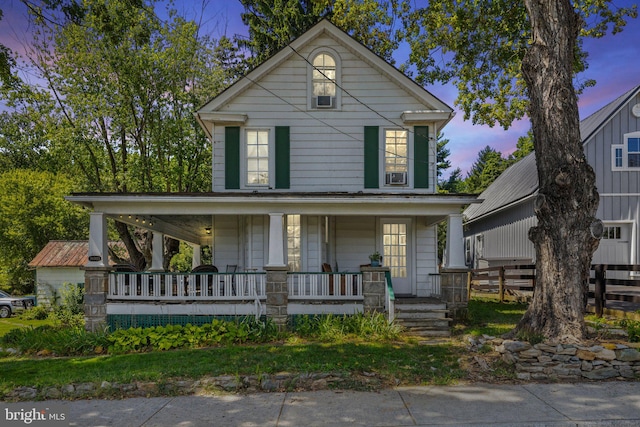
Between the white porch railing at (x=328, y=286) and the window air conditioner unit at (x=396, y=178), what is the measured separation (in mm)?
3202

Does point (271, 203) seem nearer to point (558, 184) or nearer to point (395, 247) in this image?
point (395, 247)

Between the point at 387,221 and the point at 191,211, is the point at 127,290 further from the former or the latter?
the point at 387,221

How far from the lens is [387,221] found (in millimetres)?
12422

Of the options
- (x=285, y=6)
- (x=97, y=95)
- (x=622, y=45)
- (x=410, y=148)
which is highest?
(x=285, y=6)

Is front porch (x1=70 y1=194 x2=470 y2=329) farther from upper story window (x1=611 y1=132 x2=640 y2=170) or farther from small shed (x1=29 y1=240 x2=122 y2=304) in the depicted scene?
small shed (x1=29 y1=240 x2=122 y2=304)

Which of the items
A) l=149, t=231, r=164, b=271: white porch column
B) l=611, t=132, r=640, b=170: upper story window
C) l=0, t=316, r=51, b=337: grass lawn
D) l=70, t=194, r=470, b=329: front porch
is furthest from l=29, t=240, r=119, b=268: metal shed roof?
l=611, t=132, r=640, b=170: upper story window

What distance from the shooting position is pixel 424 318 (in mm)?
9945

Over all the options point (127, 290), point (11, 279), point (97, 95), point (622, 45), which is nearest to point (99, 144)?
point (97, 95)

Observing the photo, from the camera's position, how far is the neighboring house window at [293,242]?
1175 centimetres

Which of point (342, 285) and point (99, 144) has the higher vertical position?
point (99, 144)

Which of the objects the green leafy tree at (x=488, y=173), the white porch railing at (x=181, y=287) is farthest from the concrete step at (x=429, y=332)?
the green leafy tree at (x=488, y=173)

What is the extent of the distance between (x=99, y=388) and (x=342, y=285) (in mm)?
5752

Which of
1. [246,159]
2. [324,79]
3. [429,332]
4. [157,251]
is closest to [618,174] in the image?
[429,332]

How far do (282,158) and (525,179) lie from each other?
11.7 metres
